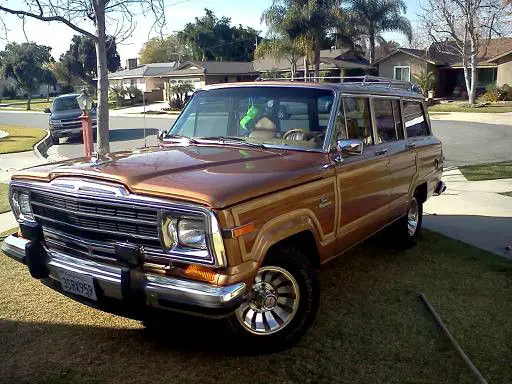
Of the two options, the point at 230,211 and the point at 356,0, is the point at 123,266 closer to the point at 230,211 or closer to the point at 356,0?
the point at 230,211

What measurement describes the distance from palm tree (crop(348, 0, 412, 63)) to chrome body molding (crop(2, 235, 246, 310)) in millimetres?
45586

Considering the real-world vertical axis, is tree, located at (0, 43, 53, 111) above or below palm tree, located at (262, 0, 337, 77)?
above

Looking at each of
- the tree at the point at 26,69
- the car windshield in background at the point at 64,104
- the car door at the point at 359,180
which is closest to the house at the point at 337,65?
the car windshield in background at the point at 64,104

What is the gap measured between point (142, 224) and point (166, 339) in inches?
46.4

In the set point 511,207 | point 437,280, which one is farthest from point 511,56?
point 437,280

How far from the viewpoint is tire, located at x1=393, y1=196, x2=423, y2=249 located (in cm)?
596

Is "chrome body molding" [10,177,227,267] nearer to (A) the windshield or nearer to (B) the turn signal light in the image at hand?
(B) the turn signal light

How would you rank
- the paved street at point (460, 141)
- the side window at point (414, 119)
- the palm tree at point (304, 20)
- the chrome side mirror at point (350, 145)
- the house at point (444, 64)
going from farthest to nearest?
the house at point (444, 64) → the palm tree at point (304, 20) → the paved street at point (460, 141) → the side window at point (414, 119) → the chrome side mirror at point (350, 145)

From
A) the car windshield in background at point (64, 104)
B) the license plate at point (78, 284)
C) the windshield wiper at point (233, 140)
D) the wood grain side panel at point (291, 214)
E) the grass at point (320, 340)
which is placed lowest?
the grass at point (320, 340)

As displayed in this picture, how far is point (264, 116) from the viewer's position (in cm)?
468

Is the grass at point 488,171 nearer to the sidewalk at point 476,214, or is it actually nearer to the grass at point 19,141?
the sidewalk at point 476,214

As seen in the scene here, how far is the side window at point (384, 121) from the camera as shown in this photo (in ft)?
17.1

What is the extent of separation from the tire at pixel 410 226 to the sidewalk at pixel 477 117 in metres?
20.9

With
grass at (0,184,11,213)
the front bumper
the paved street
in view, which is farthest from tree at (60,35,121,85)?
the front bumper
